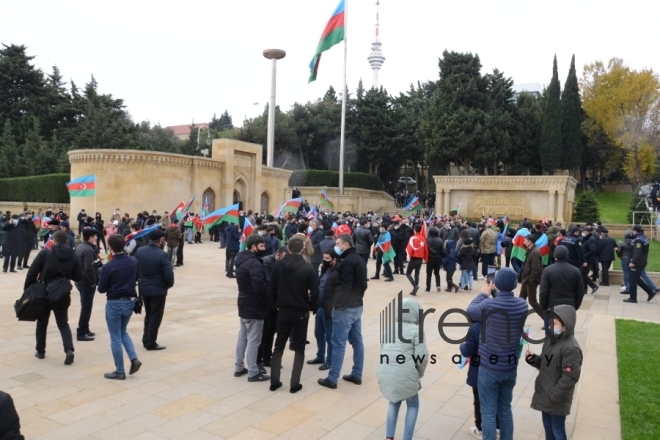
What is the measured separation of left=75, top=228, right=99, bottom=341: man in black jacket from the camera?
7938mm

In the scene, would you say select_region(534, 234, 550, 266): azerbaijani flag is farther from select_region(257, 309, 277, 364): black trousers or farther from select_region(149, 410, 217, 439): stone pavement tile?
select_region(149, 410, 217, 439): stone pavement tile

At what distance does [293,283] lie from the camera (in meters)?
5.98

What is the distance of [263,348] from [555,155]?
4308cm

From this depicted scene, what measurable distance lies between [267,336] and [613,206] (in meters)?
44.8

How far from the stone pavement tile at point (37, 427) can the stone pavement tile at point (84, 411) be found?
77 mm

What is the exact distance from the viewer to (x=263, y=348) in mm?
6934

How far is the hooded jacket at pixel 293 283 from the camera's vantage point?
598 cm

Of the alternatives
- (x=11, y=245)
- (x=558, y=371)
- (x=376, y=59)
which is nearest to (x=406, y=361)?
(x=558, y=371)

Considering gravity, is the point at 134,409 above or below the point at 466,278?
below

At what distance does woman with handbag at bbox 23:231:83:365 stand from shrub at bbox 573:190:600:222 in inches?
1327

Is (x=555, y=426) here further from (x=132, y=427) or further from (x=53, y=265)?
(x=53, y=265)

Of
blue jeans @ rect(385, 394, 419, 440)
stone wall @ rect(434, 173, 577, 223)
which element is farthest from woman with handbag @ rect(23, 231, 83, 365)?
stone wall @ rect(434, 173, 577, 223)

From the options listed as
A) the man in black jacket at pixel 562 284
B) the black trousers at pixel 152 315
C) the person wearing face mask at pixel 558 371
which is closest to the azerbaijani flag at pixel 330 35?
the black trousers at pixel 152 315

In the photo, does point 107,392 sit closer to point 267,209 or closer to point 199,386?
point 199,386
